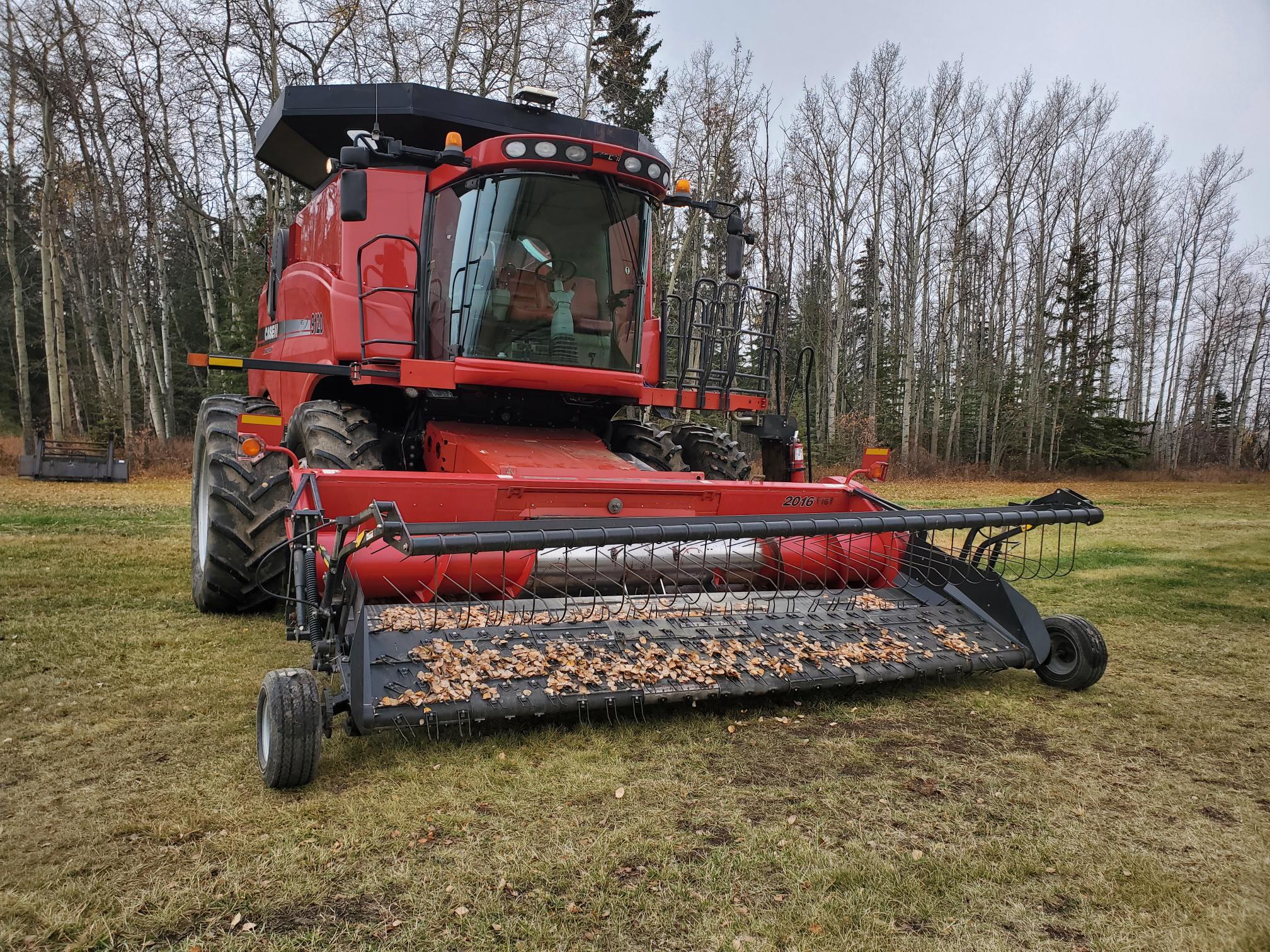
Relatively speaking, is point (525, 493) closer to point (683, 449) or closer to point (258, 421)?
point (258, 421)

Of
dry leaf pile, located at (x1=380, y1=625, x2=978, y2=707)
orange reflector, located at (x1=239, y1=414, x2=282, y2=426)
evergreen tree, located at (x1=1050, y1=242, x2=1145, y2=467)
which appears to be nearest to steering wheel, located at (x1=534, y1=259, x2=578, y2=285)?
orange reflector, located at (x1=239, y1=414, x2=282, y2=426)

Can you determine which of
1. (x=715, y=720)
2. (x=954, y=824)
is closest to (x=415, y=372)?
(x=715, y=720)

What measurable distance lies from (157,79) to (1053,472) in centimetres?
2743

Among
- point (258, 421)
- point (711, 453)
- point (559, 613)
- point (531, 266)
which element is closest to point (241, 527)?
point (258, 421)

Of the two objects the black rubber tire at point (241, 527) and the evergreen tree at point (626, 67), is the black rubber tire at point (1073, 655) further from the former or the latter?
the evergreen tree at point (626, 67)

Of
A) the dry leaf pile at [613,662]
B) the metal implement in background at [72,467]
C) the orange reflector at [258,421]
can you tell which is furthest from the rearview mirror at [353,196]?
the metal implement in background at [72,467]

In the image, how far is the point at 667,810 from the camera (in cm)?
274

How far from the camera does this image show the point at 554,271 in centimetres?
513

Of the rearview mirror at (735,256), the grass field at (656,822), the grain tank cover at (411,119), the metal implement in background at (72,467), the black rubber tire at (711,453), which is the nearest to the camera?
the grass field at (656,822)

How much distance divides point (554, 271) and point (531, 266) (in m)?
0.15

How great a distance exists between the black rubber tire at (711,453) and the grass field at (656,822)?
8.21 feet

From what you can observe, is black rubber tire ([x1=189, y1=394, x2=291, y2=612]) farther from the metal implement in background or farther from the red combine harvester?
the metal implement in background

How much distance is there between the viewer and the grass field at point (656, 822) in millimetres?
2104

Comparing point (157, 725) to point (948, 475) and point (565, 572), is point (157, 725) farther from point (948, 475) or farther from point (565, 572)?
point (948, 475)
